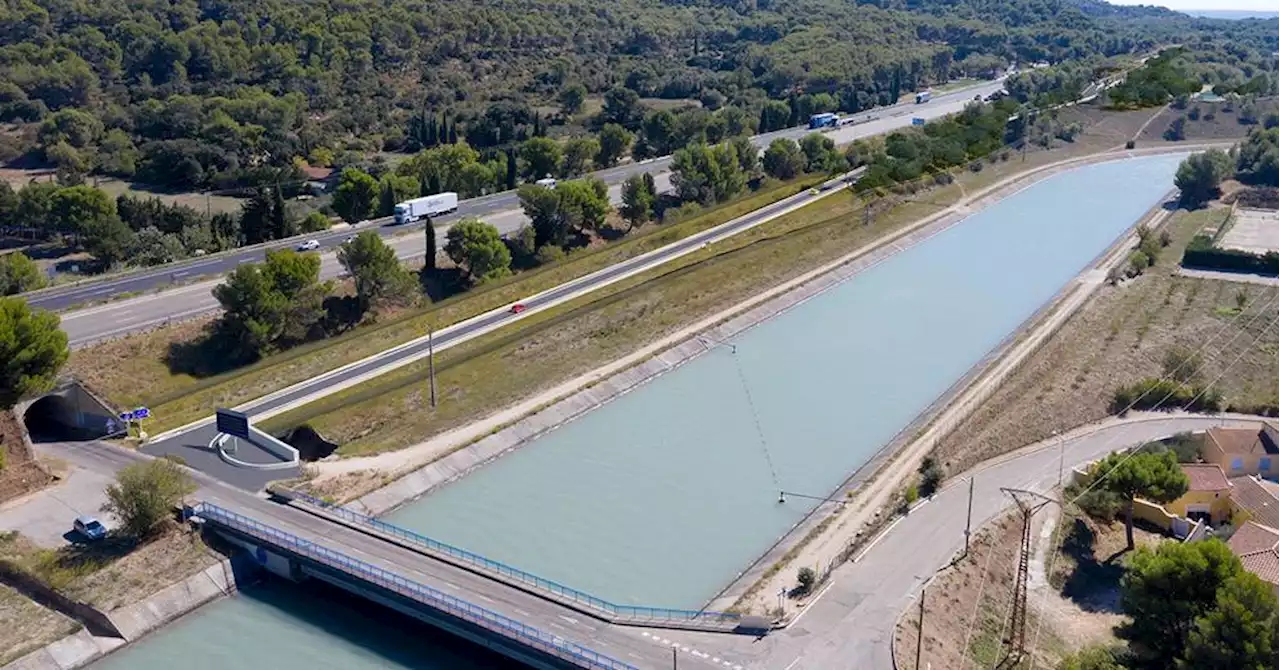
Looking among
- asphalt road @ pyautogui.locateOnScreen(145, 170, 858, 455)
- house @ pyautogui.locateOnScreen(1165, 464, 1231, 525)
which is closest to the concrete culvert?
asphalt road @ pyautogui.locateOnScreen(145, 170, 858, 455)

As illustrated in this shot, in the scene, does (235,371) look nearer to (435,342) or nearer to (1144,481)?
(435,342)

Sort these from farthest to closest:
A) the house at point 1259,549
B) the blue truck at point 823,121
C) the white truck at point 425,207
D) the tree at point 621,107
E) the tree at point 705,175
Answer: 1. the tree at point 621,107
2. the blue truck at point 823,121
3. the tree at point 705,175
4. the white truck at point 425,207
5. the house at point 1259,549

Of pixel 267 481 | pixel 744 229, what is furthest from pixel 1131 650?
pixel 744 229

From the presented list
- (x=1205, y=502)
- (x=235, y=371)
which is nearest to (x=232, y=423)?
(x=235, y=371)

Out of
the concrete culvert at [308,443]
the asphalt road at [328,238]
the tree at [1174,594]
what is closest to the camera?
the tree at [1174,594]

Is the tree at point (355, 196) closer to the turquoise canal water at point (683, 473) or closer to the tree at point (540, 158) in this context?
the tree at point (540, 158)

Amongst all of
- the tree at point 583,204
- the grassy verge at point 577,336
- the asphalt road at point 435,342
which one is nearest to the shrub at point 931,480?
the grassy verge at point 577,336

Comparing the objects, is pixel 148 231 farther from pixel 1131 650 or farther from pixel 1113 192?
pixel 1113 192
